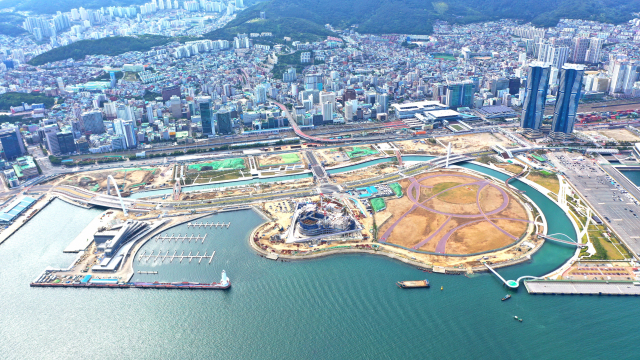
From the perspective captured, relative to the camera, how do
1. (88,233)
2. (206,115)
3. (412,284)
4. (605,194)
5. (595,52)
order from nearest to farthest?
(412,284), (88,233), (605,194), (206,115), (595,52)

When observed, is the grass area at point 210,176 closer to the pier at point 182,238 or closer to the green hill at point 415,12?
the pier at point 182,238

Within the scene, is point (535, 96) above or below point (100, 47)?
below

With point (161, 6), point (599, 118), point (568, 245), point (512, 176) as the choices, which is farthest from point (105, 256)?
point (161, 6)

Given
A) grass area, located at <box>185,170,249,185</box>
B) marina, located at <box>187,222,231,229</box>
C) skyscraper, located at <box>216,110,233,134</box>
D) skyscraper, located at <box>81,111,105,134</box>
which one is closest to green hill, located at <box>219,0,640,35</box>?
skyscraper, located at <box>216,110,233,134</box>

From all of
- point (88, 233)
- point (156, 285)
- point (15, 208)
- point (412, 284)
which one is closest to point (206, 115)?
point (15, 208)

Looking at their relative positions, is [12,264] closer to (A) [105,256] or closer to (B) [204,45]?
(A) [105,256]

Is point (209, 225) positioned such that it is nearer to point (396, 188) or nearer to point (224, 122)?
point (396, 188)

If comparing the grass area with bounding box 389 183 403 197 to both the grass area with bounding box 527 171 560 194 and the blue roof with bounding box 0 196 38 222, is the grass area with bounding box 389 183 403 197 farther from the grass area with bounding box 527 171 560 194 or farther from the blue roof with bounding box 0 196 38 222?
the blue roof with bounding box 0 196 38 222
